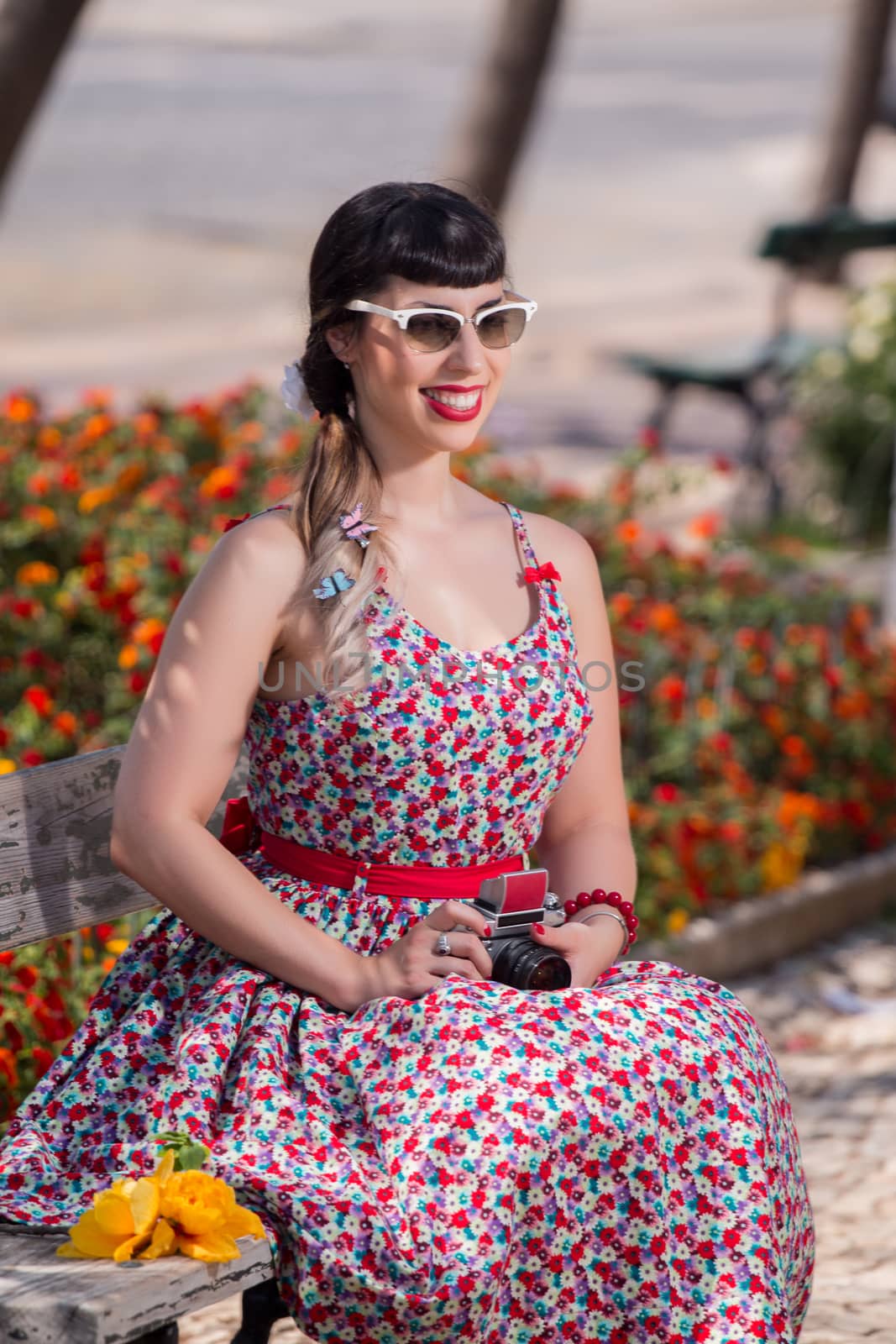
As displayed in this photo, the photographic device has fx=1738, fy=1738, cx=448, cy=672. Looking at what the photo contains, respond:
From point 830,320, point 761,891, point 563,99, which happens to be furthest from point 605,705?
point 563,99

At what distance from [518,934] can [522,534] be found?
672 millimetres

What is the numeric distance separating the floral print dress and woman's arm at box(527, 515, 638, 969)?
223 millimetres

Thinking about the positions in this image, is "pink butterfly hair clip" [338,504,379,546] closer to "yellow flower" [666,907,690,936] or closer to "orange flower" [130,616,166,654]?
"orange flower" [130,616,166,654]

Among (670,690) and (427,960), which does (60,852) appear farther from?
(670,690)

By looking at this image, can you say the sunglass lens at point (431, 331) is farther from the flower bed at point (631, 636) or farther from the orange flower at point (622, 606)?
the orange flower at point (622, 606)

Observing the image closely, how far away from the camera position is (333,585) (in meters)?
2.44

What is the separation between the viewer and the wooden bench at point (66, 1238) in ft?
6.23

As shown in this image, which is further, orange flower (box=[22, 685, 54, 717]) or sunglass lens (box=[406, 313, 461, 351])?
orange flower (box=[22, 685, 54, 717])

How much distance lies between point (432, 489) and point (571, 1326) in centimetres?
122

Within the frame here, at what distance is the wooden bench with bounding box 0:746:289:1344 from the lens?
6.23ft

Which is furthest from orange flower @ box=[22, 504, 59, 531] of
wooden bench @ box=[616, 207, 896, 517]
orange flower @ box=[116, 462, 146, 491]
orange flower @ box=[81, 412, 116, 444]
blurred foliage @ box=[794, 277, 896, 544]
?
blurred foliage @ box=[794, 277, 896, 544]

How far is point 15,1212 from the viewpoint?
215 centimetres

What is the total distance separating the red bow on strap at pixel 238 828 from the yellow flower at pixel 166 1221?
695 millimetres

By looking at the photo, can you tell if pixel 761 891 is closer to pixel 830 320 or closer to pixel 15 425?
pixel 15 425
